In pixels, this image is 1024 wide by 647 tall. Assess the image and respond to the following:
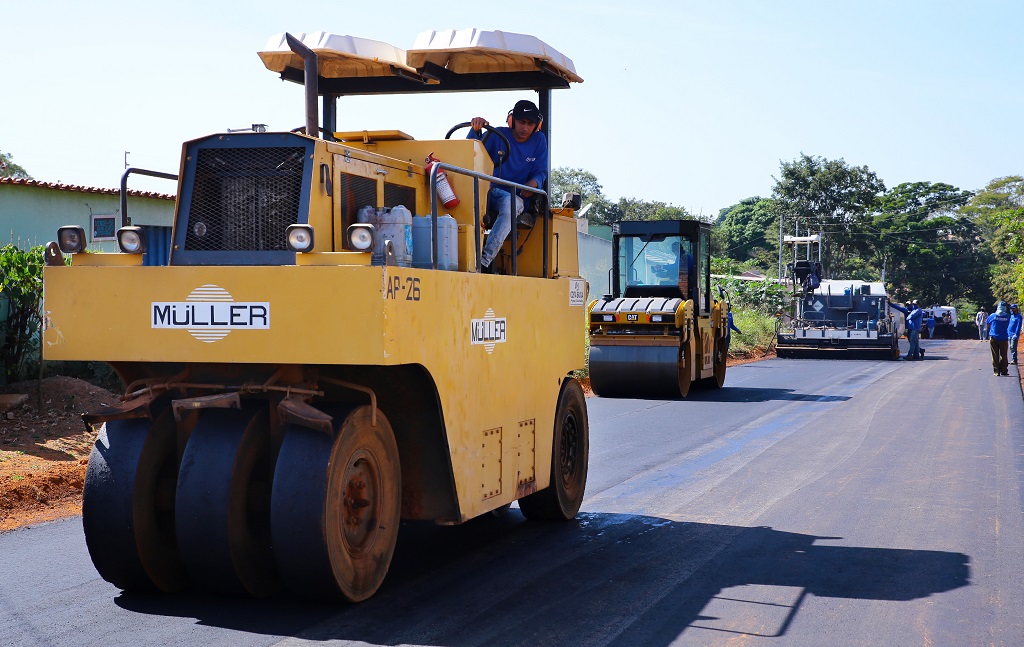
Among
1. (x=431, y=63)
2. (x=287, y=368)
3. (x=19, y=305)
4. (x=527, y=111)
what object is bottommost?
(x=287, y=368)

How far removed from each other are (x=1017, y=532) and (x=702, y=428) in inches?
253

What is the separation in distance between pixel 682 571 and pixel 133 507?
3.12 metres

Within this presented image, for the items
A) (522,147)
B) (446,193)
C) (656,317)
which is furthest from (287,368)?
(656,317)

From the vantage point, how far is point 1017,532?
7652 millimetres

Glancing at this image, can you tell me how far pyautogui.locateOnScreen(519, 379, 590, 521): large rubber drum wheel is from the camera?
7.74 m

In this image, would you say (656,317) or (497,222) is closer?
(497,222)

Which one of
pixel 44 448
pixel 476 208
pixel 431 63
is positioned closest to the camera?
pixel 476 208

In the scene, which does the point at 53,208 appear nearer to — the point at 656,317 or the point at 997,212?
the point at 656,317

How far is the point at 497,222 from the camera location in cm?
707

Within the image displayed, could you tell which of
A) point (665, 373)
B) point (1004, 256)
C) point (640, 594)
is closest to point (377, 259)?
point (640, 594)

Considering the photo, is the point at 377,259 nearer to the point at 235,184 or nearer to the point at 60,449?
the point at 235,184

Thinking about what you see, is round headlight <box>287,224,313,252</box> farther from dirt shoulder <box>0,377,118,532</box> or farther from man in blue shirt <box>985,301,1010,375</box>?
man in blue shirt <box>985,301,1010,375</box>

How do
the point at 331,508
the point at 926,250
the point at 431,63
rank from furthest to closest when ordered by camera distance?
the point at 926,250 → the point at 431,63 → the point at 331,508

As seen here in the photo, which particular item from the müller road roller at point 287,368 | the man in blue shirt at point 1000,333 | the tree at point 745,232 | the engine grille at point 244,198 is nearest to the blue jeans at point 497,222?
the müller road roller at point 287,368
